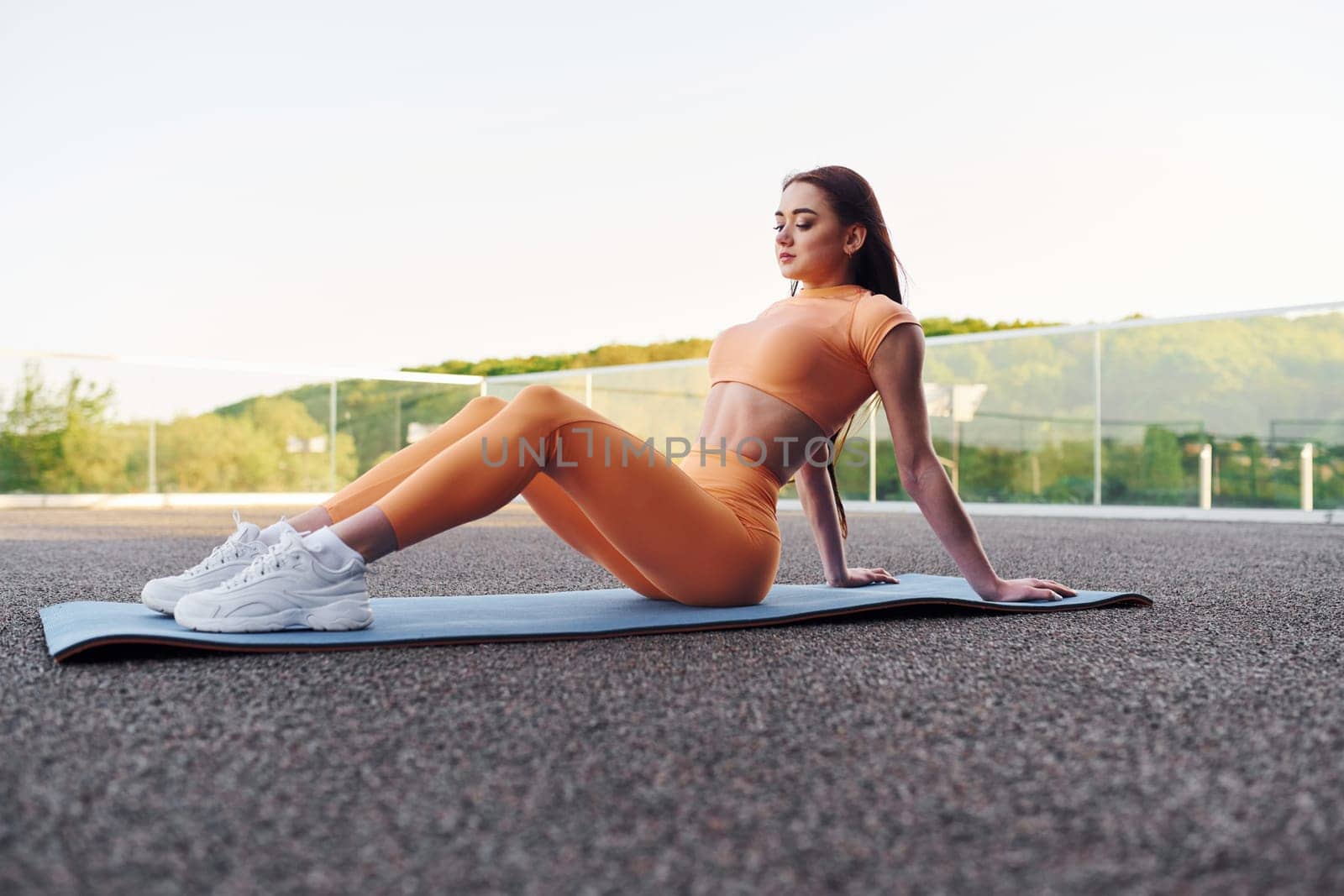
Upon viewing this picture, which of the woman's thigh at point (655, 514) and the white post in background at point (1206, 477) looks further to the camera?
the white post in background at point (1206, 477)

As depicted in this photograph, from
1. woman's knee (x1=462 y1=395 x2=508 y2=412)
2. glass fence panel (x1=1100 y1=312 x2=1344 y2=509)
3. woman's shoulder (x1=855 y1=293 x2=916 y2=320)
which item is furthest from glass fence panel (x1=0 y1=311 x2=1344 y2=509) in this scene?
woman's knee (x1=462 y1=395 x2=508 y2=412)

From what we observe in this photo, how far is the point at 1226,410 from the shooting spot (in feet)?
21.5

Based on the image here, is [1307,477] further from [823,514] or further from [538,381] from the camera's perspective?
[538,381]

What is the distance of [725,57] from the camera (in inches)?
458

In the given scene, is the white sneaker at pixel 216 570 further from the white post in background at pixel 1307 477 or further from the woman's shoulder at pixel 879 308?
the white post in background at pixel 1307 477

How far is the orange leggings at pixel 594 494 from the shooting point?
145 centimetres

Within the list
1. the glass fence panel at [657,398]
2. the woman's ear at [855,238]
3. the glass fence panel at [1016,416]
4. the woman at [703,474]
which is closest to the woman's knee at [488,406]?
the woman at [703,474]

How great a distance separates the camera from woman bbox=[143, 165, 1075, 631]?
1456 mm

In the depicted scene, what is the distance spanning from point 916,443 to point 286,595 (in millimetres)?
1046

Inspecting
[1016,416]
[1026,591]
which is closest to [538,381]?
[1016,416]

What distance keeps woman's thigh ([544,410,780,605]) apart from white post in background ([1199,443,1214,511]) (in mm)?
5848

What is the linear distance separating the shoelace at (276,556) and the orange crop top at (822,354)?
0.78 m

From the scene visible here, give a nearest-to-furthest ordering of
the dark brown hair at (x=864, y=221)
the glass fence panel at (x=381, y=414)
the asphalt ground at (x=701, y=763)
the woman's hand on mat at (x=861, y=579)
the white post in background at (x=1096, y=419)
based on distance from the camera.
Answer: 1. the asphalt ground at (x=701, y=763)
2. the dark brown hair at (x=864, y=221)
3. the woman's hand on mat at (x=861, y=579)
4. the white post in background at (x=1096, y=419)
5. the glass fence panel at (x=381, y=414)

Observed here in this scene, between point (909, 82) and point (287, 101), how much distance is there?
7.69 metres
